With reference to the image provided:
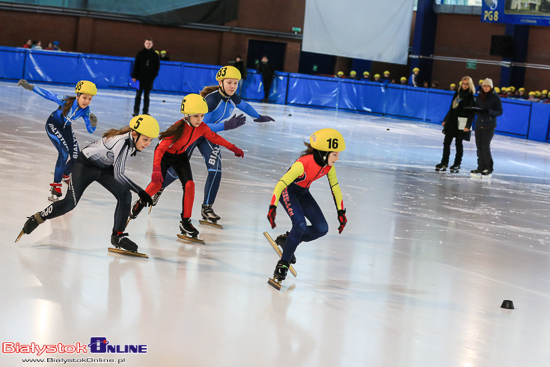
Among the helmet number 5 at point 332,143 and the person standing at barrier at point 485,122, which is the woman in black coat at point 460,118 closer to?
the person standing at barrier at point 485,122

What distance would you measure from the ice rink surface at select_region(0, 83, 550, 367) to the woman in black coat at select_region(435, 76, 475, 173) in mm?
1960

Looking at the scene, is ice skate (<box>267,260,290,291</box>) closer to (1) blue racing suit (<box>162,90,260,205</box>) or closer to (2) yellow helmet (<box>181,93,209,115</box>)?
(2) yellow helmet (<box>181,93,209,115</box>)

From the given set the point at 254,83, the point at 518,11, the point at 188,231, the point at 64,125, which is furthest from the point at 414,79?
the point at 188,231

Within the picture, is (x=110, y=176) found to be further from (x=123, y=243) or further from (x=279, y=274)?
(x=279, y=274)

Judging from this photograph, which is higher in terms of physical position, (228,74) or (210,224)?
(228,74)

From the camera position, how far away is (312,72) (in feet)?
104

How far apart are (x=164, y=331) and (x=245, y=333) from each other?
450mm

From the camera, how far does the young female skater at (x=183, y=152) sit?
227 inches

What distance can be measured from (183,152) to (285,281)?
1682 mm

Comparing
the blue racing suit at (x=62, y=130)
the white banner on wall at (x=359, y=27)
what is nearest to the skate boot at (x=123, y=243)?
the blue racing suit at (x=62, y=130)

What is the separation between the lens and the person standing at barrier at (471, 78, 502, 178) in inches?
443

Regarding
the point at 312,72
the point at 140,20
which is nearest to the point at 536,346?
the point at 140,20

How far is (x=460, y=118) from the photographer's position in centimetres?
1138

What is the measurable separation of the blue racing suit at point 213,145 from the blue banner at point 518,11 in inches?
627
